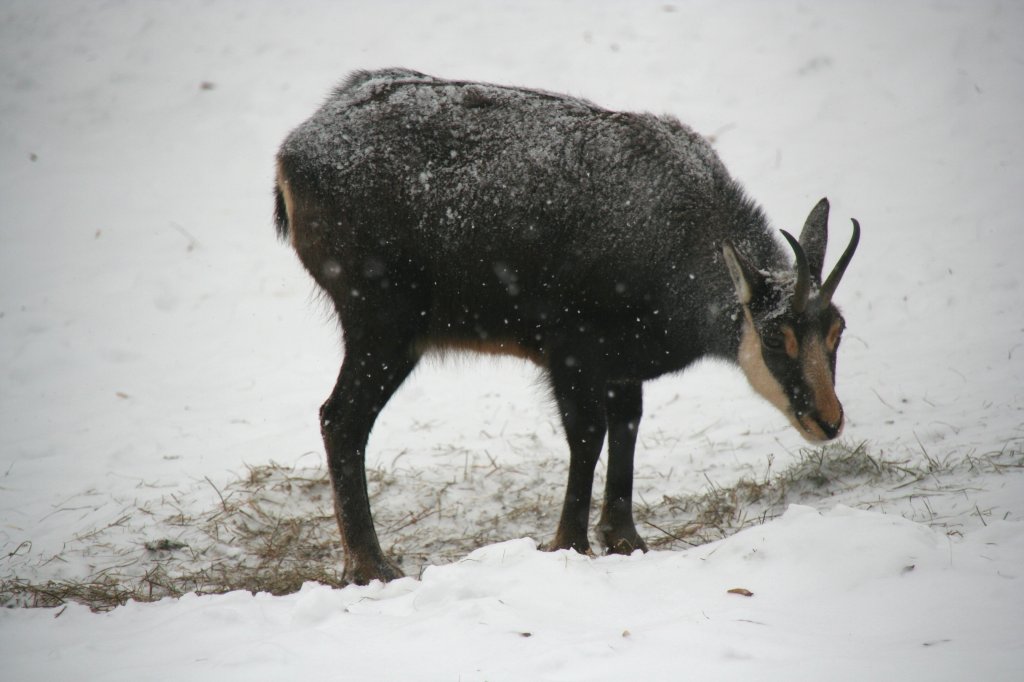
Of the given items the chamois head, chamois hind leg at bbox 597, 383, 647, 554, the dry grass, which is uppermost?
the chamois head

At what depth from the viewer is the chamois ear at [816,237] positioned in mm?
4668

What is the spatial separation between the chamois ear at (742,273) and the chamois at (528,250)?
0.11 feet

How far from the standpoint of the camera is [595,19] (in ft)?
39.8

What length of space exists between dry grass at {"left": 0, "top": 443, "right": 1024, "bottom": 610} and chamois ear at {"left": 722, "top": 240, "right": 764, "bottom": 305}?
1.41m

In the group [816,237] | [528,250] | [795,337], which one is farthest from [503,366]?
[795,337]

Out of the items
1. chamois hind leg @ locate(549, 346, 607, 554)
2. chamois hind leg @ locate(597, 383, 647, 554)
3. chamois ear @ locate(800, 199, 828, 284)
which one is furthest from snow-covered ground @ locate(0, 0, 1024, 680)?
chamois ear @ locate(800, 199, 828, 284)

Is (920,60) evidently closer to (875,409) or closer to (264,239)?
(875,409)

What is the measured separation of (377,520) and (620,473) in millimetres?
1590

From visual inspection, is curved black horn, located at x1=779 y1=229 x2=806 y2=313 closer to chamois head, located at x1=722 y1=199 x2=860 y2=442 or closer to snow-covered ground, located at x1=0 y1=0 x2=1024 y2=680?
chamois head, located at x1=722 y1=199 x2=860 y2=442

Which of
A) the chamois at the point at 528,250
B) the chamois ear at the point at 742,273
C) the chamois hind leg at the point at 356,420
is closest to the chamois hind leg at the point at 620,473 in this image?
the chamois at the point at 528,250

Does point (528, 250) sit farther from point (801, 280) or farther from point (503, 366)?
point (503, 366)

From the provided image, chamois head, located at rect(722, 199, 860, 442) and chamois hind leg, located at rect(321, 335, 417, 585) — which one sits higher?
chamois head, located at rect(722, 199, 860, 442)

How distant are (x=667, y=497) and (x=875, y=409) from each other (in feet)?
Answer: 6.92

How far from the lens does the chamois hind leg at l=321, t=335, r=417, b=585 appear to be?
480 centimetres
